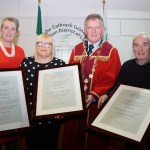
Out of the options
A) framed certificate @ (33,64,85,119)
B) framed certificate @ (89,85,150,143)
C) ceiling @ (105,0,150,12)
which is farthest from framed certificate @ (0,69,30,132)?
ceiling @ (105,0,150,12)

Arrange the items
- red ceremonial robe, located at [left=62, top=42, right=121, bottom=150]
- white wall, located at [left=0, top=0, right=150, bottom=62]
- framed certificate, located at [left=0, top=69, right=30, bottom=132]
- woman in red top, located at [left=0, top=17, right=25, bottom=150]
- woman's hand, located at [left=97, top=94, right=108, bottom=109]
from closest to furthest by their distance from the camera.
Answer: framed certificate, located at [left=0, top=69, right=30, bottom=132] → woman's hand, located at [left=97, top=94, right=108, bottom=109] → red ceremonial robe, located at [left=62, top=42, right=121, bottom=150] → woman in red top, located at [left=0, top=17, right=25, bottom=150] → white wall, located at [left=0, top=0, right=150, bottom=62]

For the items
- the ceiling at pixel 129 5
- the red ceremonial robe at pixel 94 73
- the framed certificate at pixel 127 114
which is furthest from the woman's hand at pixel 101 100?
the ceiling at pixel 129 5

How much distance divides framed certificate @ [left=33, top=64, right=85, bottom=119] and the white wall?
208cm

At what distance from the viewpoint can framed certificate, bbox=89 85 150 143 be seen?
5.46ft

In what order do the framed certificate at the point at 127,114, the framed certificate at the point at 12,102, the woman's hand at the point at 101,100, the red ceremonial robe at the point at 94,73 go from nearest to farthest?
the framed certificate at the point at 127,114
the framed certificate at the point at 12,102
the woman's hand at the point at 101,100
the red ceremonial robe at the point at 94,73

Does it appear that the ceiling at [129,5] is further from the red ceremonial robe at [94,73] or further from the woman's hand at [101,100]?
the woman's hand at [101,100]

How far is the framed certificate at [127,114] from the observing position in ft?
5.46

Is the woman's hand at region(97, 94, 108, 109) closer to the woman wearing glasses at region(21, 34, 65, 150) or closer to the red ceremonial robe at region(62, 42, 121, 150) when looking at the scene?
the red ceremonial robe at region(62, 42, 121, 150)

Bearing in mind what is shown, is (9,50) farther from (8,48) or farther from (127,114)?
(127,114)

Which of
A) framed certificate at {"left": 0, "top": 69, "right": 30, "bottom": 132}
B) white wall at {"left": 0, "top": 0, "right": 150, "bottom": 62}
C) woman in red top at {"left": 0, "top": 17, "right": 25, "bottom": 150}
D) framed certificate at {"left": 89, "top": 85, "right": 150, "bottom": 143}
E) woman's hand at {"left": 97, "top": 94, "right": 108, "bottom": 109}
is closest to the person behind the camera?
framed certificate at {"left": 89, "top": 85, "right": 150, "bottom": 143}

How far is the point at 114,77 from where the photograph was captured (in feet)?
7.68

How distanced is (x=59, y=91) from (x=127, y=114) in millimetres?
599

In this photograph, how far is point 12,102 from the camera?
6.32 feet

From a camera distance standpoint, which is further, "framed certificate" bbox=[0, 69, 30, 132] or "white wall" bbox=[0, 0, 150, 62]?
"white wall" bbox=[0, 0, 150, 62]
